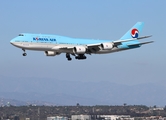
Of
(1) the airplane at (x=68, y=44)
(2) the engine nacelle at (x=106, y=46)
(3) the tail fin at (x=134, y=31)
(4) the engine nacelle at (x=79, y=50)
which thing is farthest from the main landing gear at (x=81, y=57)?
(3) the tail fin at (x=134, y=31)

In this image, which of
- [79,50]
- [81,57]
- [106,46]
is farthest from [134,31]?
[79,50]

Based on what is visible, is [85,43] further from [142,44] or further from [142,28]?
[142,28]

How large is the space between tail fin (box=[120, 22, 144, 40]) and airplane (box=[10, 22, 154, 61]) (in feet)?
17.0

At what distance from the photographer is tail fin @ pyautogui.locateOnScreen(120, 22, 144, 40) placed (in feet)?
422

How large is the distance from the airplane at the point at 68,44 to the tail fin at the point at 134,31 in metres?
5.18

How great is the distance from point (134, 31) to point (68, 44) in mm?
23669

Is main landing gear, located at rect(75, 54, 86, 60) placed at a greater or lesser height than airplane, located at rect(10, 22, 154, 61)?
lesser

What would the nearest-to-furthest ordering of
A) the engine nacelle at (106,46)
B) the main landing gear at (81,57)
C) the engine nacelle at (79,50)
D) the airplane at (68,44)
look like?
the airplane at (68,44) → the engine nacelle at (79,50) → the engine nacelle at (106,46) → the main landing gear at (81,57)

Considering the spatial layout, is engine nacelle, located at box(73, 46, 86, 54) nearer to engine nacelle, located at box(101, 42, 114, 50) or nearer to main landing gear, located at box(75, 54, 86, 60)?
main landing gear, located at box(75, 54, 86, 60)

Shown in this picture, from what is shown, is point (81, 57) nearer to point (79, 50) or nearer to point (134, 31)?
point (79, 50)

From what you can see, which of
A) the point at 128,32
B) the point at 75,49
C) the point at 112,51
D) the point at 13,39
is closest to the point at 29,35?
the point at 13,39

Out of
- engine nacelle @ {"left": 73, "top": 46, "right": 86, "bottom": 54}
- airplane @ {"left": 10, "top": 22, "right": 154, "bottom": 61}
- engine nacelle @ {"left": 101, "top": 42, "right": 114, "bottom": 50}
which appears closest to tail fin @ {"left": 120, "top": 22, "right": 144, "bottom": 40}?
airplane @ {"left": 10, "top": 22, "right": 154, "bottom": 61}

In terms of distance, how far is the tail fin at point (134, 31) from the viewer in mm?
128625

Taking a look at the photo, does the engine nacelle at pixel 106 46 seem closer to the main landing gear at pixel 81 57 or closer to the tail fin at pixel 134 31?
the main landing gear at pixel 81 57
